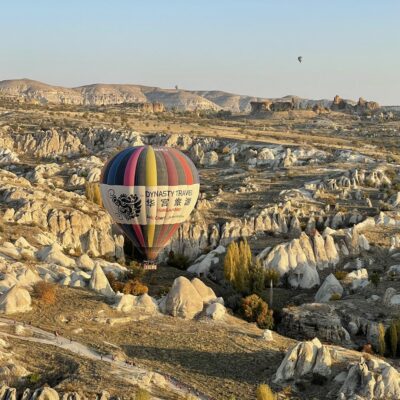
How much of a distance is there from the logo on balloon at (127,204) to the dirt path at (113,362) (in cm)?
1720

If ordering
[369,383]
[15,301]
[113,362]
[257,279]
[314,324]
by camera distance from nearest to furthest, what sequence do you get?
[369,383] < [113,362] < [15,301] < [314,324] < [257,279]

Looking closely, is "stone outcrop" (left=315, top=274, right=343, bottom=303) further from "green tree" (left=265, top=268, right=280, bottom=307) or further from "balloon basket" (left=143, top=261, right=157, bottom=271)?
"balloon basket" (left=143, top=261, right=157, bottom=271)

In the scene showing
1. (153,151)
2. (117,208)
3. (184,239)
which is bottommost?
(184,239)

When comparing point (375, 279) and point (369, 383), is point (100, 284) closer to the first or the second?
point (369, 383)

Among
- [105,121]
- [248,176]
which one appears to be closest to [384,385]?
[248,176]

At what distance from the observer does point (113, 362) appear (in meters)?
28.2

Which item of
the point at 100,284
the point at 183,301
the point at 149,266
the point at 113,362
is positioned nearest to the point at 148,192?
the point at 149,266

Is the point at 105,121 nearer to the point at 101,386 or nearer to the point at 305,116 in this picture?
the point at 305,116

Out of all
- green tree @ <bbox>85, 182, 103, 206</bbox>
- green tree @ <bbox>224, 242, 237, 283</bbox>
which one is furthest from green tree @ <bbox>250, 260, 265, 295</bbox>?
green tree @ <bbox>85, 182, 103, 206</bbox>

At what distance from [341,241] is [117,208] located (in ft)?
54.4

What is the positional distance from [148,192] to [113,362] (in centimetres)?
2062

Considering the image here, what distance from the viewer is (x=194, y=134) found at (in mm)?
107875

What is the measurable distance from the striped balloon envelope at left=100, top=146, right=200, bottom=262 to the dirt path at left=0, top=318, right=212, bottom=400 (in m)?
17.4

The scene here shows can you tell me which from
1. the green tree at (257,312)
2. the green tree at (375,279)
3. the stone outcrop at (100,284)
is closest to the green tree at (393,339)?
the green tree at (257,312)
